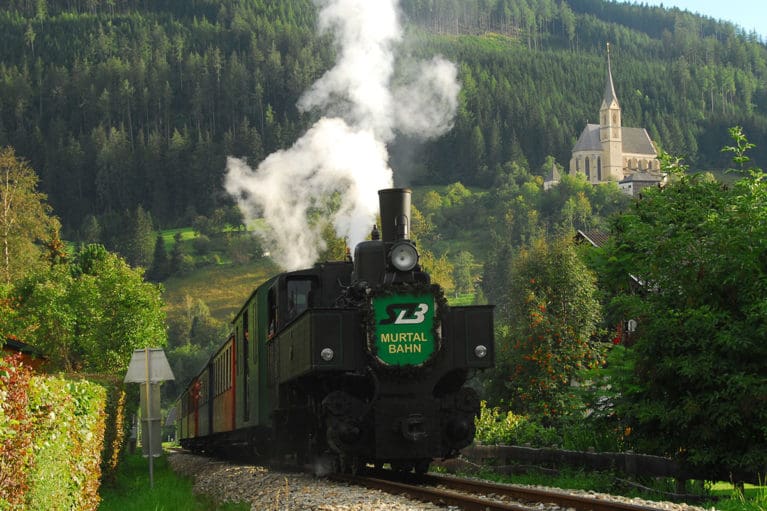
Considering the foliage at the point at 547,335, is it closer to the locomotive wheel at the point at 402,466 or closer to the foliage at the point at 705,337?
the locomotive wheel at the point at 402,466

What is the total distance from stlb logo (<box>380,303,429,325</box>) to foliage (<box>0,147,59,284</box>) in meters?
58.9

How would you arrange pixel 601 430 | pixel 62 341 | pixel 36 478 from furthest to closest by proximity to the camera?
pixel 62 341, pixel 601 430, pixel 36 478

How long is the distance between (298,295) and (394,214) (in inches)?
90.8

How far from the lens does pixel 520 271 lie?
43375mm

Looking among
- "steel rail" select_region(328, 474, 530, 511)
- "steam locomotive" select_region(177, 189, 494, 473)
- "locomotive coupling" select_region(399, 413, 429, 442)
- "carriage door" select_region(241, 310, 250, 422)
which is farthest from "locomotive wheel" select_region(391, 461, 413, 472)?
"carriage door" select_region(241, 310, 250, 422)

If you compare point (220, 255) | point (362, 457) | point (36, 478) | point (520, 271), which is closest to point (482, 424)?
point (362, 457)

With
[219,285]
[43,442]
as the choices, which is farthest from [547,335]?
[219,285]

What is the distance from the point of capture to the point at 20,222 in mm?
73250

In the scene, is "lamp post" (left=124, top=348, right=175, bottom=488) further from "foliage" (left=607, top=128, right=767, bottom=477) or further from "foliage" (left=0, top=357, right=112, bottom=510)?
"foliage" (left=607, top=128, right=767, bottom=477)

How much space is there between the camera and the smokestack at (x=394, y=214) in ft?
56.2

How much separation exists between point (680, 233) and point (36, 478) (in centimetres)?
1103

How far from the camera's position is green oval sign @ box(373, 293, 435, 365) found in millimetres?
15641

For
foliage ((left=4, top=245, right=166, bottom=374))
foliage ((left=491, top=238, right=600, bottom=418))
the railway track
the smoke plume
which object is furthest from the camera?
foliage ((left=4, top=245, right=166, bottom=374))

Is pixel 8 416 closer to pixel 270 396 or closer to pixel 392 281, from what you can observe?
pixel 392 281
